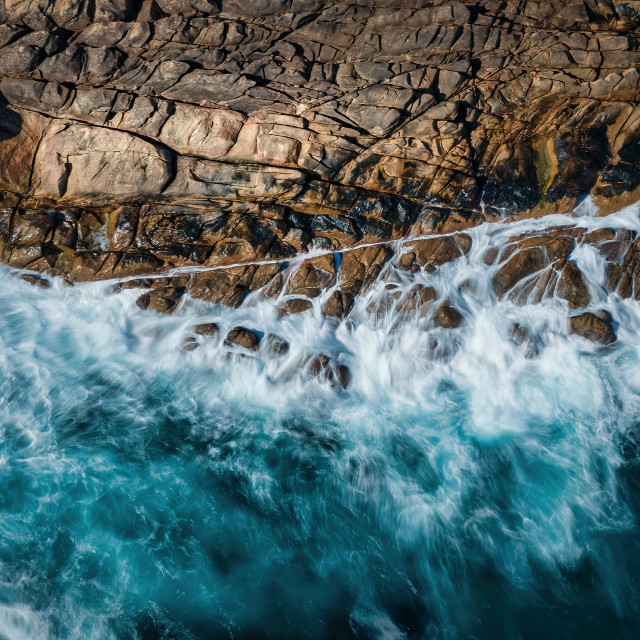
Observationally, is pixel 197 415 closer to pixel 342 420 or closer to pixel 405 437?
pixel 342 420

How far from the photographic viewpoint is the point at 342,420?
1121cm

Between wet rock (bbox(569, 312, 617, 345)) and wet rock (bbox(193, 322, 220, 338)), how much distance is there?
360 inches

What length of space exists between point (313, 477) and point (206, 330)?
4490 millimetres

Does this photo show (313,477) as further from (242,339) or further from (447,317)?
(447,317)

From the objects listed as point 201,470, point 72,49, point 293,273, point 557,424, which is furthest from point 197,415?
point 72,49

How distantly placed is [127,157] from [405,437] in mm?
9652

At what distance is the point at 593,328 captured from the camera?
12.1 m

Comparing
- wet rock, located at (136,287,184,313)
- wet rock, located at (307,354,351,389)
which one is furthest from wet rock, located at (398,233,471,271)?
wet rock, located at (136,287,184,313)

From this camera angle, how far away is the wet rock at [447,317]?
12.2m

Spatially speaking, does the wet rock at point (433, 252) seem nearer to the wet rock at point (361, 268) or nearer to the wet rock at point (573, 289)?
the wet rock at point (361, 268)

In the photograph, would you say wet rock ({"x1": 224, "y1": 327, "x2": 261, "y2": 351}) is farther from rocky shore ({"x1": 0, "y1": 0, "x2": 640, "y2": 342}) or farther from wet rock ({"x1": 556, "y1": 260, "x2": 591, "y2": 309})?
wet rock ({"x1": 556, "y1": 260, "x2": 591, "y2": 309})

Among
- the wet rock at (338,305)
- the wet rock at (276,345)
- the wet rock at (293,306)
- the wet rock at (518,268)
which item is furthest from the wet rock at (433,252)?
the wet rock at (276,345)

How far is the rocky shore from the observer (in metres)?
11.6

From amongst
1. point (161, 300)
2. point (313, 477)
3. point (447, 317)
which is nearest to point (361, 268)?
point (447, 317)
